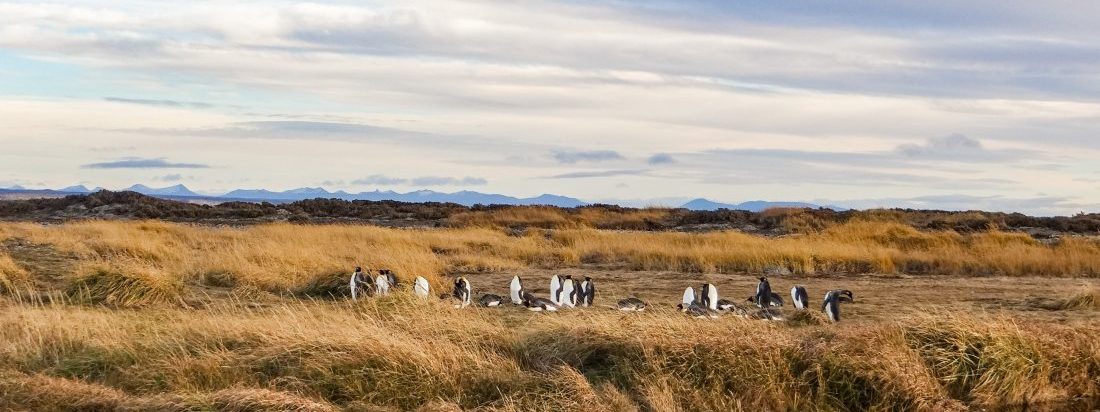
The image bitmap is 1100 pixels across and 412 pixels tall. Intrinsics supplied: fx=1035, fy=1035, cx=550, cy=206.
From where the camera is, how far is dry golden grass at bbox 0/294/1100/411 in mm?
7770

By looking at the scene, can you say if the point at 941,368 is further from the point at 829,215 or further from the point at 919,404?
the point at 829,215

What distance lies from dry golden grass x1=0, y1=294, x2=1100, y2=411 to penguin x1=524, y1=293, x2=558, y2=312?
260 cm

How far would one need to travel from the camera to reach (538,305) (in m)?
12.5

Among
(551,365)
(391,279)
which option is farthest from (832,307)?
(391,279)

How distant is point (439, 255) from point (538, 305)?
7.89m

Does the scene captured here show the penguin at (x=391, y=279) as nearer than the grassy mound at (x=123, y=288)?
No

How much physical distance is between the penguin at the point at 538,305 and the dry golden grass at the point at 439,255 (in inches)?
105

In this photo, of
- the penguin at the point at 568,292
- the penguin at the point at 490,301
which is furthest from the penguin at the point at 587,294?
the penguin at the point at 490,301

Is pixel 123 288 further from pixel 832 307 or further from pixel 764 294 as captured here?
pixel 832 307

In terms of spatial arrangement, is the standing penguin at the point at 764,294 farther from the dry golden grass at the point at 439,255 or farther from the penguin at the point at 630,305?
the dry golden grass at the point at 439,255

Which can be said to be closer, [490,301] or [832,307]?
[832,307]

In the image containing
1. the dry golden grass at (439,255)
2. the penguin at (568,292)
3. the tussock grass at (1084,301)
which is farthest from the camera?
the dry golden grass at (439,255)

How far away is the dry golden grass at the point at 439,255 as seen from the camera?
552 inches

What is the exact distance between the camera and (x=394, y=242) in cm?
2147
